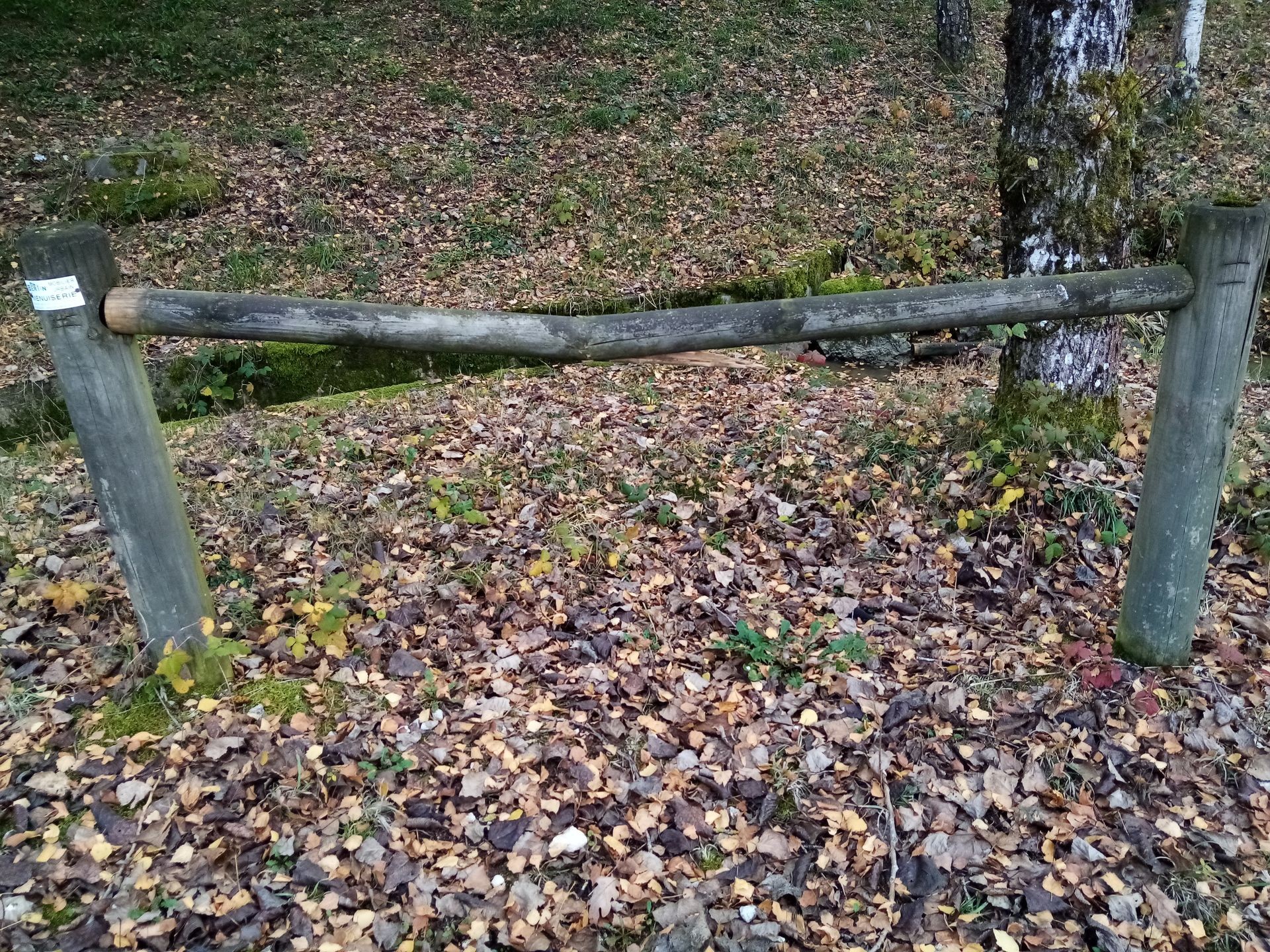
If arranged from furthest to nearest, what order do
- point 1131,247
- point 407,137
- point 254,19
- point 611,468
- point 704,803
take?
point 254,19 < point 407,137 < point 611,468 < point 1131,247 < point 704,803

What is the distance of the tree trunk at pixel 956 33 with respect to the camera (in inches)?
485

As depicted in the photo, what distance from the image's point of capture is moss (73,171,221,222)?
860cm

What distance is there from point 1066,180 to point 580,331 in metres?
2.87

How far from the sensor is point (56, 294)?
7.91 ft

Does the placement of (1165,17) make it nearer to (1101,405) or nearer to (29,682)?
(1101,405)

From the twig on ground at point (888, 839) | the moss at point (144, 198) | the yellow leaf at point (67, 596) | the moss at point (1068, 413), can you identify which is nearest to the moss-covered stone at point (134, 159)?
the moss at point (144, 198)

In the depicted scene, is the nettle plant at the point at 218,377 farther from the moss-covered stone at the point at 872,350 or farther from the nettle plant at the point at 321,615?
the moss-covered stone at the point at 872,350

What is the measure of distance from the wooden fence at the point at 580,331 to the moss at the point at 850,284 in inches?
229

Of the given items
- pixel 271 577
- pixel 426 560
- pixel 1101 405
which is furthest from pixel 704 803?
pixel 1101 405

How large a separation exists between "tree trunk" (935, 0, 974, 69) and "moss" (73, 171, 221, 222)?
34.9 ft

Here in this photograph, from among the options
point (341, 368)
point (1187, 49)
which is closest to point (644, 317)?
point (341, 368)

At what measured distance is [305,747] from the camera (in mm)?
2832

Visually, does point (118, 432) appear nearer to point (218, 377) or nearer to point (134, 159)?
point (218, 377)

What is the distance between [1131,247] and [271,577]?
446 centimetres
